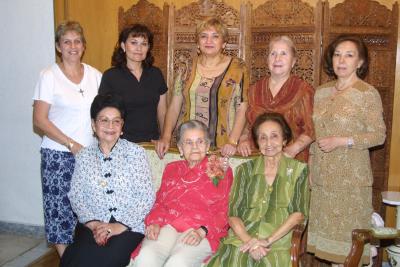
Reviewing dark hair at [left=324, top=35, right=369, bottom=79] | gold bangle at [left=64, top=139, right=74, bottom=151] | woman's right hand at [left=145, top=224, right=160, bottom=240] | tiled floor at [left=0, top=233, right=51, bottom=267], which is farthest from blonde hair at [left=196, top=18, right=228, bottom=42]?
tiled floor at [left=0, top=233, right=51, bottom=267]

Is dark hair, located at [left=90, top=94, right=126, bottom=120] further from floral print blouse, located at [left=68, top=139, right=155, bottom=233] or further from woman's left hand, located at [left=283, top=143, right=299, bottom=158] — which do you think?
woman's left hand, located at [left=283, top=143, right=299, bottom=158]

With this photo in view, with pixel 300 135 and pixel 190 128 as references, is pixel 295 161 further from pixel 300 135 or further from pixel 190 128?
pixel 190 128

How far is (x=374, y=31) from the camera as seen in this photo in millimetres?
3229

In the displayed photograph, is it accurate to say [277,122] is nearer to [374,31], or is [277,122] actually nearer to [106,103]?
[106,103]

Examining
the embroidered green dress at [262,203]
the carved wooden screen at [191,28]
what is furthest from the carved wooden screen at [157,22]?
the embroidered green dress at [262,203]

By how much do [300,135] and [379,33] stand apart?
1072 millimetres

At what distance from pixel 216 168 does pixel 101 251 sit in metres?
0.76

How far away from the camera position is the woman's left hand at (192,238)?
249 centimetres

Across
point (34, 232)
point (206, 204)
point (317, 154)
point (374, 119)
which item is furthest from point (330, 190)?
point (34, 232)

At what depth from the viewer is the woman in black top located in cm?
305

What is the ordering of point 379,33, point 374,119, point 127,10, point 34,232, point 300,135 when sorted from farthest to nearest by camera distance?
point 34,232 < point 127,10 < point 379,33 < point 300,135 < point 374,119

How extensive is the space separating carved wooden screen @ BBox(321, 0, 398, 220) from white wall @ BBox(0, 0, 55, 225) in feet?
7.05

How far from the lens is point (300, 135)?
2.72m

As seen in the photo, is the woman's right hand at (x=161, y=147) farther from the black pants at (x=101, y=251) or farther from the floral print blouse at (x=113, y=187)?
the black pants at (x=101, y=251)
